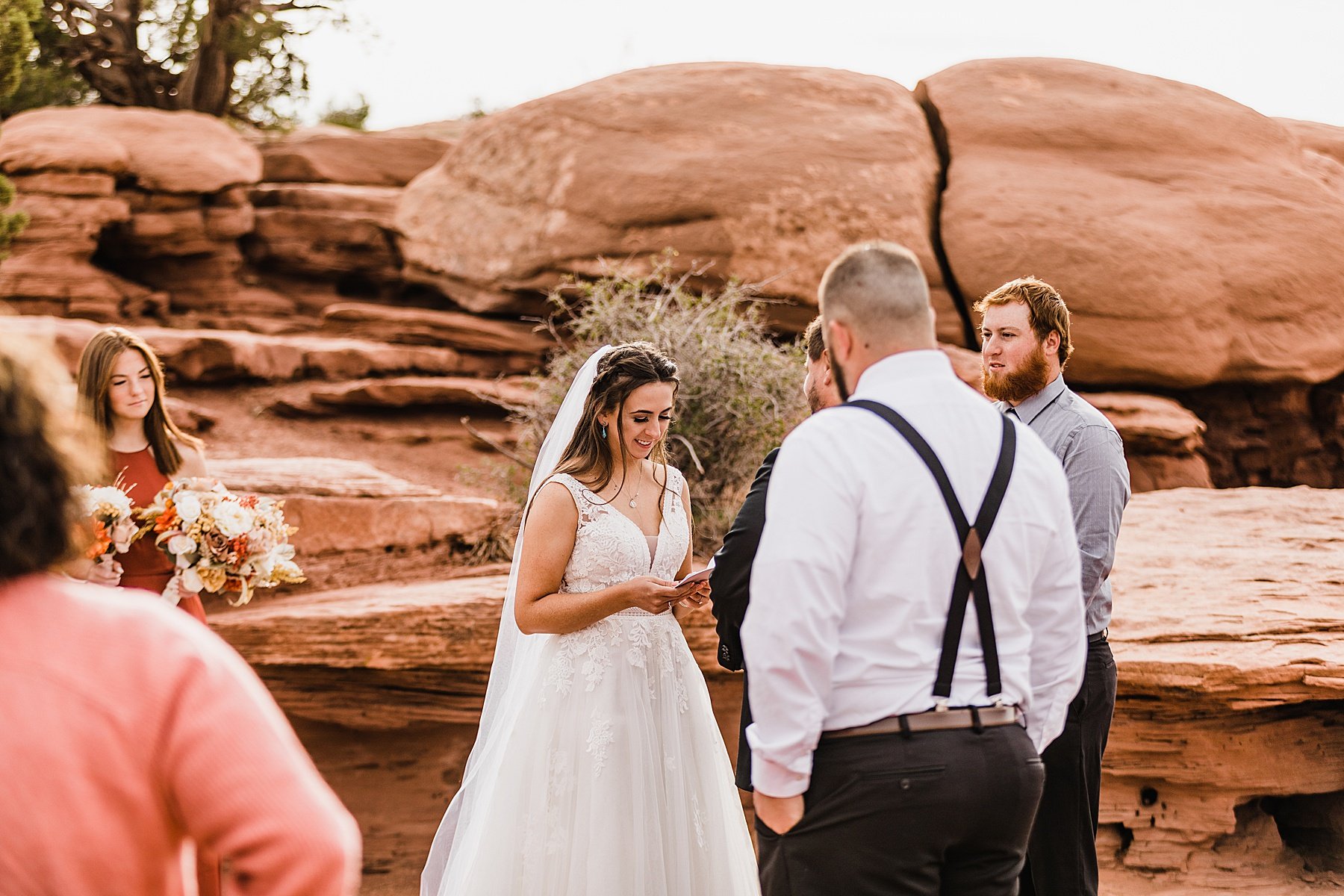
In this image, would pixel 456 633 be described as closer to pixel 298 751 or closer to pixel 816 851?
pixel 816 851

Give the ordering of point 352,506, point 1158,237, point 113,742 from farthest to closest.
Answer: point 1158,237 < point 352,506 < point 113,742

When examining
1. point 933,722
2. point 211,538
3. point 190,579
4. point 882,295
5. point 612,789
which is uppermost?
point 882,295

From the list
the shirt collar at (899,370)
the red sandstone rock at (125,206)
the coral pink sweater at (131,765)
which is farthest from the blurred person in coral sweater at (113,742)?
the red sandstone rock at (125,206)

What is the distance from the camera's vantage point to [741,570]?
2822 millimetres

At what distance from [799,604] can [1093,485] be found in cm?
174

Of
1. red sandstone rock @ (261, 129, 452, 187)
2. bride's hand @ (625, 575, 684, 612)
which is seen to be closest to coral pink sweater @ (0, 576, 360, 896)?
bride's hand @ (625, 575, 684, 612)

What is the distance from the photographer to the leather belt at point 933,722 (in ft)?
7.23

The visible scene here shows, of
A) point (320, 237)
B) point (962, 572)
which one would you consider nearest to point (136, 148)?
point (320, 237)

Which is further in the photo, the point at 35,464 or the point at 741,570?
the point at 741,570

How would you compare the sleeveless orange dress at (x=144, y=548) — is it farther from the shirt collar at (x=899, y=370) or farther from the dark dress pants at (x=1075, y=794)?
the dark dress pants at (x=1075, y=794)

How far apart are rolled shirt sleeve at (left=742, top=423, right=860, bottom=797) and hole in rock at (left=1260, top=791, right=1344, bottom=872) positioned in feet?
16.9

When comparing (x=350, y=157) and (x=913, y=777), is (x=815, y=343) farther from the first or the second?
(x=350, y=157)

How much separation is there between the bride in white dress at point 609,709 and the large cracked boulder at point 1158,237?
24.5 feet

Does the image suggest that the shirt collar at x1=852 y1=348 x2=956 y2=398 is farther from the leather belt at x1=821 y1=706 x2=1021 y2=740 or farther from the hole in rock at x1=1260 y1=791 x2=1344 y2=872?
the hole in rock at x1=1260 y1=791 x2=1344 y2=872
